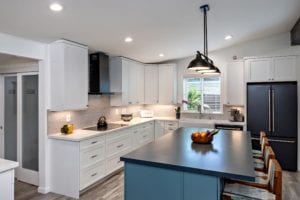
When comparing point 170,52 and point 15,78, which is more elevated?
point 170,52

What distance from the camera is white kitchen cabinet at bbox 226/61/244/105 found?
484cm

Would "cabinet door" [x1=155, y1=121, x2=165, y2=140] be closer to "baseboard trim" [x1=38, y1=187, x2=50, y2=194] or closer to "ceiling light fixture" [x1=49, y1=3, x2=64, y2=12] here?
"baseboard trim" [x1=38, y1=187, x2=50, y2=194]

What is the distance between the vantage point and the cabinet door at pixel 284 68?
4227mm

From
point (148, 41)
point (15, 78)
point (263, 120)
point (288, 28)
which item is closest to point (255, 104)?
point (263, 120)

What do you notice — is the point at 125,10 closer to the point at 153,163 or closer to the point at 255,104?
the point at 153,163

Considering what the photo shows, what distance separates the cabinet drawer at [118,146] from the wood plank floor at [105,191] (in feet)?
1.65

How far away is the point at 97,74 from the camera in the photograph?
14.1 ft

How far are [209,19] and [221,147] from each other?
1.99 m

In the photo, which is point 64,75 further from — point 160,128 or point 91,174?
point 160,128

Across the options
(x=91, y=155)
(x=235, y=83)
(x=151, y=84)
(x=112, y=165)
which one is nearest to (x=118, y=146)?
(x=112, y=165)

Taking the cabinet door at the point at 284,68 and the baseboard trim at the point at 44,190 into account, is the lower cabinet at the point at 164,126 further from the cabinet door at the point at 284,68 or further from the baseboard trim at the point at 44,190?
the baseboard trim at the point at 44,190

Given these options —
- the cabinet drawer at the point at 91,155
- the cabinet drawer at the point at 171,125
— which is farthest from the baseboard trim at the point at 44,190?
the cabinet drawer at the point at 171,125

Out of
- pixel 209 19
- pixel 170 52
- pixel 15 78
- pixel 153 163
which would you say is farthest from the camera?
pixel 170 52

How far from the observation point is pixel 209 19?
10.9 feet
